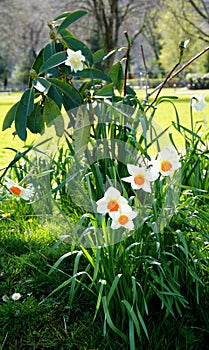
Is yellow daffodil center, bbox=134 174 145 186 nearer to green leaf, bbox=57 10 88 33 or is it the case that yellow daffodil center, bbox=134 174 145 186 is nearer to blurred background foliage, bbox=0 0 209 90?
green leaf, bbox=57 10 88 33

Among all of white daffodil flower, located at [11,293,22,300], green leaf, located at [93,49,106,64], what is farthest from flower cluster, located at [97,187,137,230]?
green leaf, located at [93,49,106,64]

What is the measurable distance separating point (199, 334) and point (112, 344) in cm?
28

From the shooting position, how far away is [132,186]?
4.76 feet

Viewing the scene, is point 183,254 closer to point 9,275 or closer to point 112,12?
point 9,275

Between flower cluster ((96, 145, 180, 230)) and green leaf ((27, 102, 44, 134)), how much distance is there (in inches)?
25.5

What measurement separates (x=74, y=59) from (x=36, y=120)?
0.30 meters

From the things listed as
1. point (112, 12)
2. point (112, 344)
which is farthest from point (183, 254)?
point (112, 12)

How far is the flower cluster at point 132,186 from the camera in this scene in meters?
1.38

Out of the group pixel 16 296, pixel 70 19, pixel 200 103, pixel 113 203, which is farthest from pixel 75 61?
pixel 16 296

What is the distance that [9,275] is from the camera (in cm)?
180

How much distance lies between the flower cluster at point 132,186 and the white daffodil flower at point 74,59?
0.63m

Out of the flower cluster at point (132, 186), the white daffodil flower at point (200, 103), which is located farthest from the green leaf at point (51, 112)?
the white daffodil flower at point (200, 103)

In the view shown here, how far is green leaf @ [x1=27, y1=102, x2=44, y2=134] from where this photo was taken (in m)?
2.02

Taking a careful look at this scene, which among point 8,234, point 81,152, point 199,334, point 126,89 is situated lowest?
point 199,334
